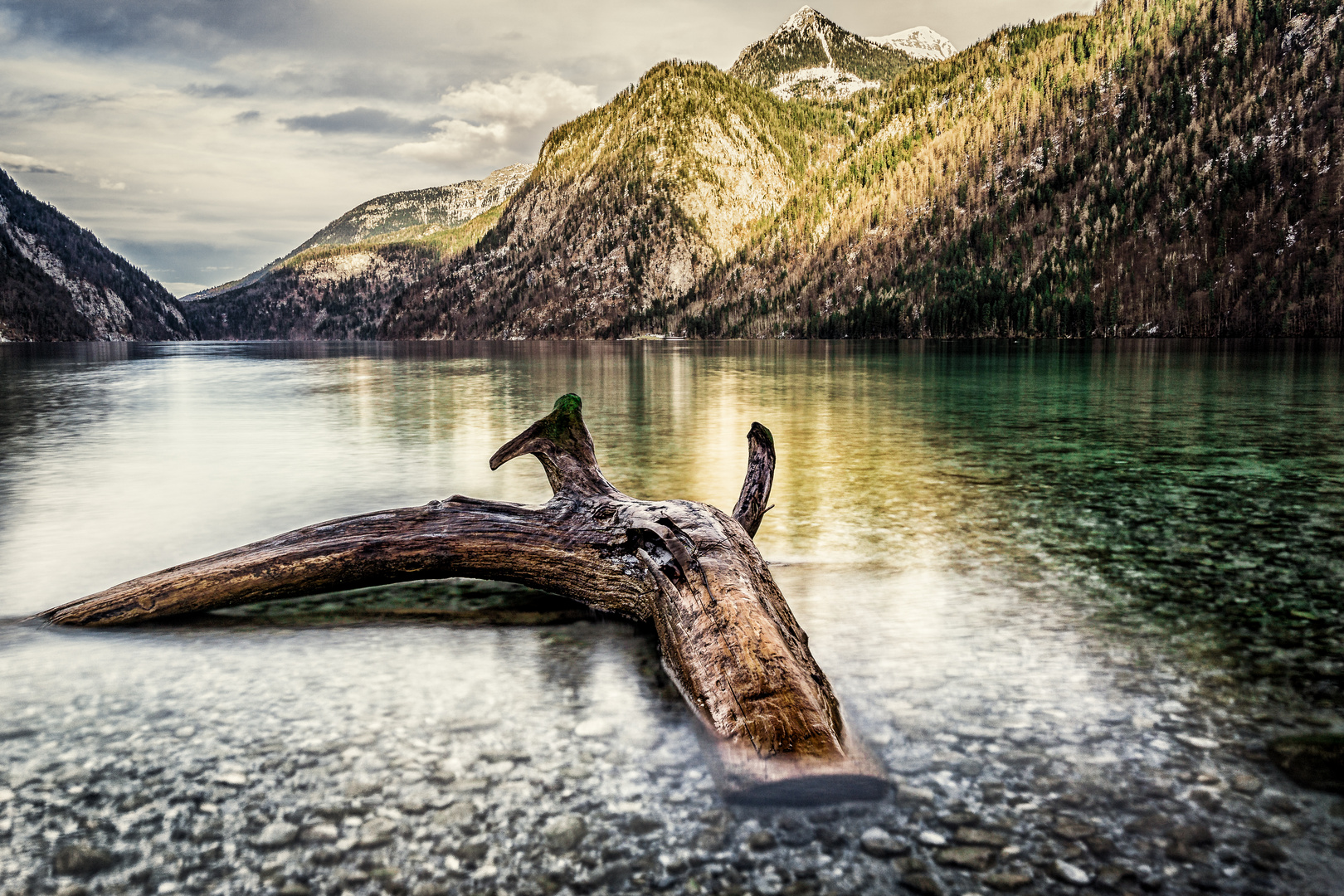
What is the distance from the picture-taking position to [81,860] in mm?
3467

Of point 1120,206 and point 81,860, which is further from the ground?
point 1120,206

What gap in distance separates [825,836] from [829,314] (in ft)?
577

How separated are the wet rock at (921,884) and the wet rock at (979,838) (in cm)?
32

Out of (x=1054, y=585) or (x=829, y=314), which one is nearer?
(x=1054, y=585)

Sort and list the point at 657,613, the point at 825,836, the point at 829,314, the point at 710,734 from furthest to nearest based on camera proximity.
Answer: the point at 829,314, the point at 657,613, the point at 710,734, the point at 825,836

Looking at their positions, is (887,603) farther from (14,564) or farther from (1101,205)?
(1101,205)

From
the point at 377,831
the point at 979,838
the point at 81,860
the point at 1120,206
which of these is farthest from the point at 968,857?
the point at 1120,206

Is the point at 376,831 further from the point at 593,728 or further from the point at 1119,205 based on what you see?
the point at 1119,205

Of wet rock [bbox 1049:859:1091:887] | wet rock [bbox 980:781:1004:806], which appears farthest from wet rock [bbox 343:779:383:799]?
wet rock [bbox 1049:859:1091:887]

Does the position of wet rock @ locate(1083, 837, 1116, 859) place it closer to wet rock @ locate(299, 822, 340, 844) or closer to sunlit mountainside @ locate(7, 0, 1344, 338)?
wet rock @ locate(299, 822, 340, 844)

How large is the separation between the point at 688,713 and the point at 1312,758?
3308 millimetres

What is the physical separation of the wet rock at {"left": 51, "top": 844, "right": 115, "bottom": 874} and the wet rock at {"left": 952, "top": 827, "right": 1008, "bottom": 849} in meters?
3.72

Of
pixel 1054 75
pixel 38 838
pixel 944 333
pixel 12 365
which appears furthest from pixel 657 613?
pixel 1054 75

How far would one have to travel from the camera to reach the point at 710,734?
4.46 meters
